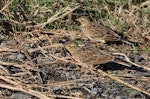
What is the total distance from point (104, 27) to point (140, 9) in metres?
0.79

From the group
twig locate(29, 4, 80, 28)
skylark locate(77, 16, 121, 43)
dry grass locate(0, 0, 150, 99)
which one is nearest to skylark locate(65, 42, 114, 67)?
dry grass locate(0, 0, 150, 99)

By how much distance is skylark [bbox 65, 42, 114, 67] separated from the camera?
19.5 feet

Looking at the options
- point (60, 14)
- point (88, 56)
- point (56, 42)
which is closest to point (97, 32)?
point (60, 14)

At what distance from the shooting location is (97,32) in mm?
7070

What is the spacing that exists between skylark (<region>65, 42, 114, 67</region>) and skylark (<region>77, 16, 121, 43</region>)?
2.15ft

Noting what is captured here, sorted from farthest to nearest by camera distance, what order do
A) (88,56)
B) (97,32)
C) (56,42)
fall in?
(97,32) < (56,42) < (88,56)

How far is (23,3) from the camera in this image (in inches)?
285

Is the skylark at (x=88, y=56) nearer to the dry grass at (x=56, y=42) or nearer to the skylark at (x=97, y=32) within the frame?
the dry grass at (x=56, y=42)

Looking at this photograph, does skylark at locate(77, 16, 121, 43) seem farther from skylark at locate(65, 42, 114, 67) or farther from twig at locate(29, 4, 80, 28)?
skylark at locate(65, 42, 114, 67)

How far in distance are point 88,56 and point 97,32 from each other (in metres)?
1.08

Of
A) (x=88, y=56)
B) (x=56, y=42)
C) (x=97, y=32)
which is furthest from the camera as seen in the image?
(x=97, y=32)

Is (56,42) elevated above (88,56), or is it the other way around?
(56,42)

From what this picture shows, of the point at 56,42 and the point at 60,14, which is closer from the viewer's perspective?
the point at 56,42

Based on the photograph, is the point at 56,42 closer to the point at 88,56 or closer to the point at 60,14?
the point at 60,14
